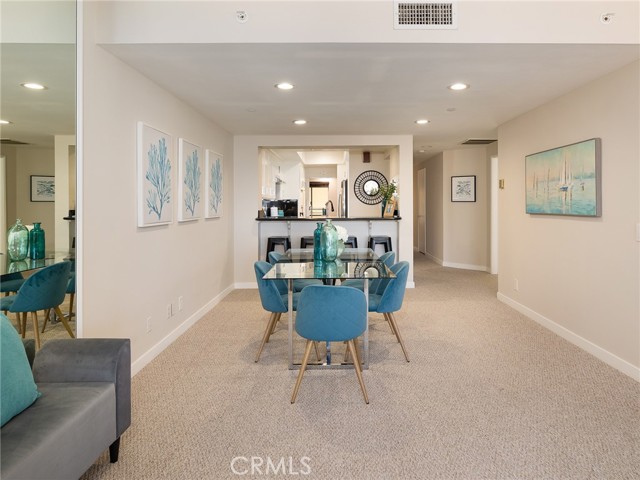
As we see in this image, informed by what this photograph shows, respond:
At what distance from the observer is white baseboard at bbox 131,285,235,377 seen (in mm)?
3173

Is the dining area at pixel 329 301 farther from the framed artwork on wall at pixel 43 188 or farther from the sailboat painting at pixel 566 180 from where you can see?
the sailboat painting at pixel 566 180

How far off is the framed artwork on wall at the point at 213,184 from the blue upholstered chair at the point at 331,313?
2681 mm

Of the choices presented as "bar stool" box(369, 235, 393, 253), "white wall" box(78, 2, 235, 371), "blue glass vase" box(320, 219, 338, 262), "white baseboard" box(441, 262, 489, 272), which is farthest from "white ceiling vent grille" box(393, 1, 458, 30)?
"white baseboard" box(441, 262, 489, 272)

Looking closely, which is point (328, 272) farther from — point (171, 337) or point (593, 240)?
point (593, 240)

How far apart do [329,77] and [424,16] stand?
0.93 meters

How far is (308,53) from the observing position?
285 centimetres

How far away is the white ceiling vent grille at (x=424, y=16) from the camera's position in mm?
2666

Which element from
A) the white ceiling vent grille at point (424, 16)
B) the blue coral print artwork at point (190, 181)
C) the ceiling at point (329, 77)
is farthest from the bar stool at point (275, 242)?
the white ceiling vent grille at point (424, 16)

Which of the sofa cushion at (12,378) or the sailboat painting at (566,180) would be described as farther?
the sailboat painting at (566,180)

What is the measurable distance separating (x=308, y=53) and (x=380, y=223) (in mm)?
3969

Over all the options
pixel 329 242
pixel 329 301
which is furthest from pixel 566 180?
pixel 329 301

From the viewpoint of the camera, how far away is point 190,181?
423 centimetres

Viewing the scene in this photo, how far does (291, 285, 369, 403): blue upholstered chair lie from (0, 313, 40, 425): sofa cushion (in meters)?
1.41

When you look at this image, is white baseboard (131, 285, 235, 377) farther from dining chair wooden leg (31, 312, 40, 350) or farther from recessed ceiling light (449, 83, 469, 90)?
recessed ceiling light (449, 83, 469, 90)
